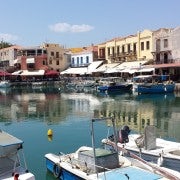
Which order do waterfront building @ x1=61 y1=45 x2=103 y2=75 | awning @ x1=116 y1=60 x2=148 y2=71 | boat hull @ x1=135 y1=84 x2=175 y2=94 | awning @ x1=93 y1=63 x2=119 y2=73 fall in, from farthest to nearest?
waterfront building @ x1=61 y1=45 x2=103 y2=75 → awning @ x1=93 y1=63 x2=119 y2=73 → awning @ x1=116 y1=60 x2=148 y2=71 → boat hull @ x1=135 y1=84 x2=175 y2=94

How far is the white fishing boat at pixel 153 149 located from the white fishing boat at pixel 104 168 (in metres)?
1.58

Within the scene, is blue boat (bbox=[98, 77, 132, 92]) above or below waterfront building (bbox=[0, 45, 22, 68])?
below

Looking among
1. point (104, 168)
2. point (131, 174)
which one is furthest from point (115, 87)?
point (131, 174)

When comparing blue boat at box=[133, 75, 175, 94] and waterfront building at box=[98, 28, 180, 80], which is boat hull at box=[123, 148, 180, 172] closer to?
blue boat at box=[133, 75, 175, 94]

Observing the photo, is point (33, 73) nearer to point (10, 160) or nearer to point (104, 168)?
point (10, 160)

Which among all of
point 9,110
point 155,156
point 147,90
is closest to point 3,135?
point 155,156

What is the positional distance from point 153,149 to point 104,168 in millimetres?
→ 4605

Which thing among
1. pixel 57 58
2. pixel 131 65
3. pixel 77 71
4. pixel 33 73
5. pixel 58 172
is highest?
pixel 57 58

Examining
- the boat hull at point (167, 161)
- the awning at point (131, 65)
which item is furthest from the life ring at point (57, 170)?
the awning at point (131, 65)

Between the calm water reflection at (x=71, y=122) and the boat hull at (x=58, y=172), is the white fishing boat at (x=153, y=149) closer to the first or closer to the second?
the boat hull at (x=58, y=172)

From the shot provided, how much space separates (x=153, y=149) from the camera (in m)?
18.7

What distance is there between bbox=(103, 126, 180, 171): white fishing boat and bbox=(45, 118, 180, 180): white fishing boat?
62.3 inches

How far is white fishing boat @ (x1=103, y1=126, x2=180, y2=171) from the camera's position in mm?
17172

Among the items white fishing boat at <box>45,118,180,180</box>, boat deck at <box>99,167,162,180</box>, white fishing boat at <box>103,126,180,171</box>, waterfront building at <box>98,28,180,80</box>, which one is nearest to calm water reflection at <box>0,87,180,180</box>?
white fishing boat at <box>45,118,180,180</box>
